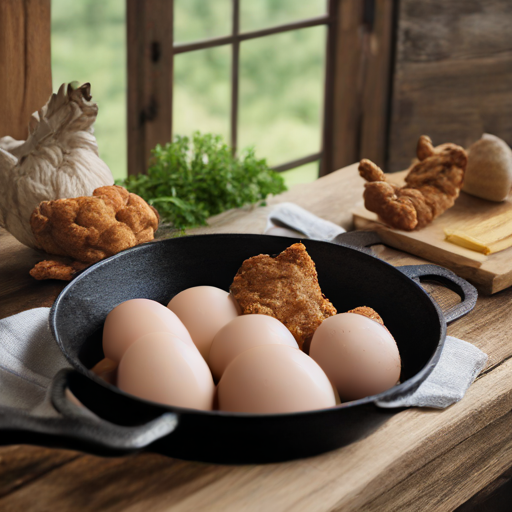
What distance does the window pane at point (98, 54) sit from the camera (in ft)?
5.32

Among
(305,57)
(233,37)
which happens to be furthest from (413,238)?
(305,57)

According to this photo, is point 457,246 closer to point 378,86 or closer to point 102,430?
point 102,430

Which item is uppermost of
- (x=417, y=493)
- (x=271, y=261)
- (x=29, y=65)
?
(x=29, y=65)

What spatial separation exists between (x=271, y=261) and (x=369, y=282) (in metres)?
0.14

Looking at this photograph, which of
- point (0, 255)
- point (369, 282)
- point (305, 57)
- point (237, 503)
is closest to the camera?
point (237, 503)

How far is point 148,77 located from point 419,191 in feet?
2.98

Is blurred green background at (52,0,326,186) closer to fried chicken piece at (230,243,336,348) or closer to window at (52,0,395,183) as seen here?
window at (52,0,395,183)

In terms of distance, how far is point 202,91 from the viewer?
1.96 m

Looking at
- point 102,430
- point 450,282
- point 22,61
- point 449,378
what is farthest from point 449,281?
point 22,61

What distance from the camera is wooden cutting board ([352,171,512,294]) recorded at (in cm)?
107

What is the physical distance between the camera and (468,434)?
29.9 inches

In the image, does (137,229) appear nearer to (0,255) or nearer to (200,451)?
(0,255)

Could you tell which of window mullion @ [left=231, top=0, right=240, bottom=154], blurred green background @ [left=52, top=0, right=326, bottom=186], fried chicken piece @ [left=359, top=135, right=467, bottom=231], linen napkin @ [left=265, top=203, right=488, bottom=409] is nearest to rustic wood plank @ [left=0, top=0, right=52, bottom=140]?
blurred green background @ [left=52, top=0, right=326, bottom=186]

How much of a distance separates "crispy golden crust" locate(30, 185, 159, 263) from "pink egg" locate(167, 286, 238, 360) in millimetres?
→ 260
